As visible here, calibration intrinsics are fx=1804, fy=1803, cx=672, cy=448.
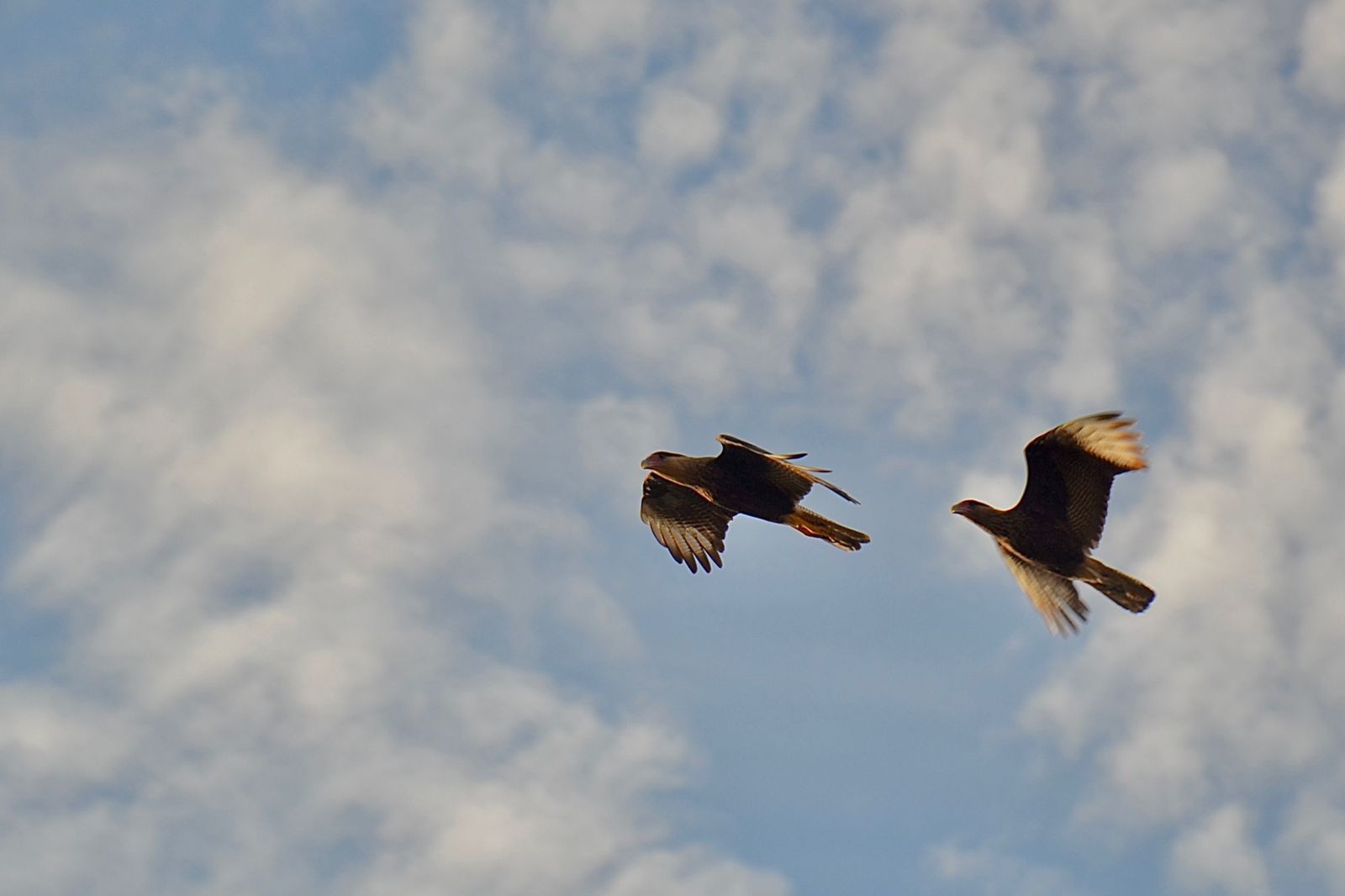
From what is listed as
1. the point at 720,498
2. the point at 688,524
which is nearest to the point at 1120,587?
the point at 720,498

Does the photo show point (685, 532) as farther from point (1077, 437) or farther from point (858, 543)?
point (1077, 437)

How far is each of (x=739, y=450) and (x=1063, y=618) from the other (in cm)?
426

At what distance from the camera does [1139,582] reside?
19797 mm

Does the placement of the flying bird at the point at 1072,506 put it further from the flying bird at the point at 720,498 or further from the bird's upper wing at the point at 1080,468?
the flying bird at the point at 720,498

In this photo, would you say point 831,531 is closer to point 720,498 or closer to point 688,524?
point 720,498

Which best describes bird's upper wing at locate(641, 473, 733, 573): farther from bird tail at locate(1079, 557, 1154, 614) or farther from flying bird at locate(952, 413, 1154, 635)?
bird tail at locate(1079, 557, 1154, 614)

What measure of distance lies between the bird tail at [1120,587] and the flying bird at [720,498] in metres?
2.61

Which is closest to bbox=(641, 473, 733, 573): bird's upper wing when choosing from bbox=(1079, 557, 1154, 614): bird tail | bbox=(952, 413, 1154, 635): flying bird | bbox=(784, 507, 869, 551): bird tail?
bbox=(784, 507, 869, 551): bird tail

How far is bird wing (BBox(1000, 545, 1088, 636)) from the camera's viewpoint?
20953mm

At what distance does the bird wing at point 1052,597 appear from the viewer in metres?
21.0

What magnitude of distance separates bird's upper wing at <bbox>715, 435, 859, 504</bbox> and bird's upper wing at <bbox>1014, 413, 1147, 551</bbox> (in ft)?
8.03

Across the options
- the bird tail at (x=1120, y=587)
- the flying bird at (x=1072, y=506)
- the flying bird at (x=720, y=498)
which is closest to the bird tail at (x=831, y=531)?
the flying bird at (x=720, y=498)

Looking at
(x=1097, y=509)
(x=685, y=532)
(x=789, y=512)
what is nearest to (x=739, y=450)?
(x=789, y=512)

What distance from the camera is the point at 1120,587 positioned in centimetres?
1994
